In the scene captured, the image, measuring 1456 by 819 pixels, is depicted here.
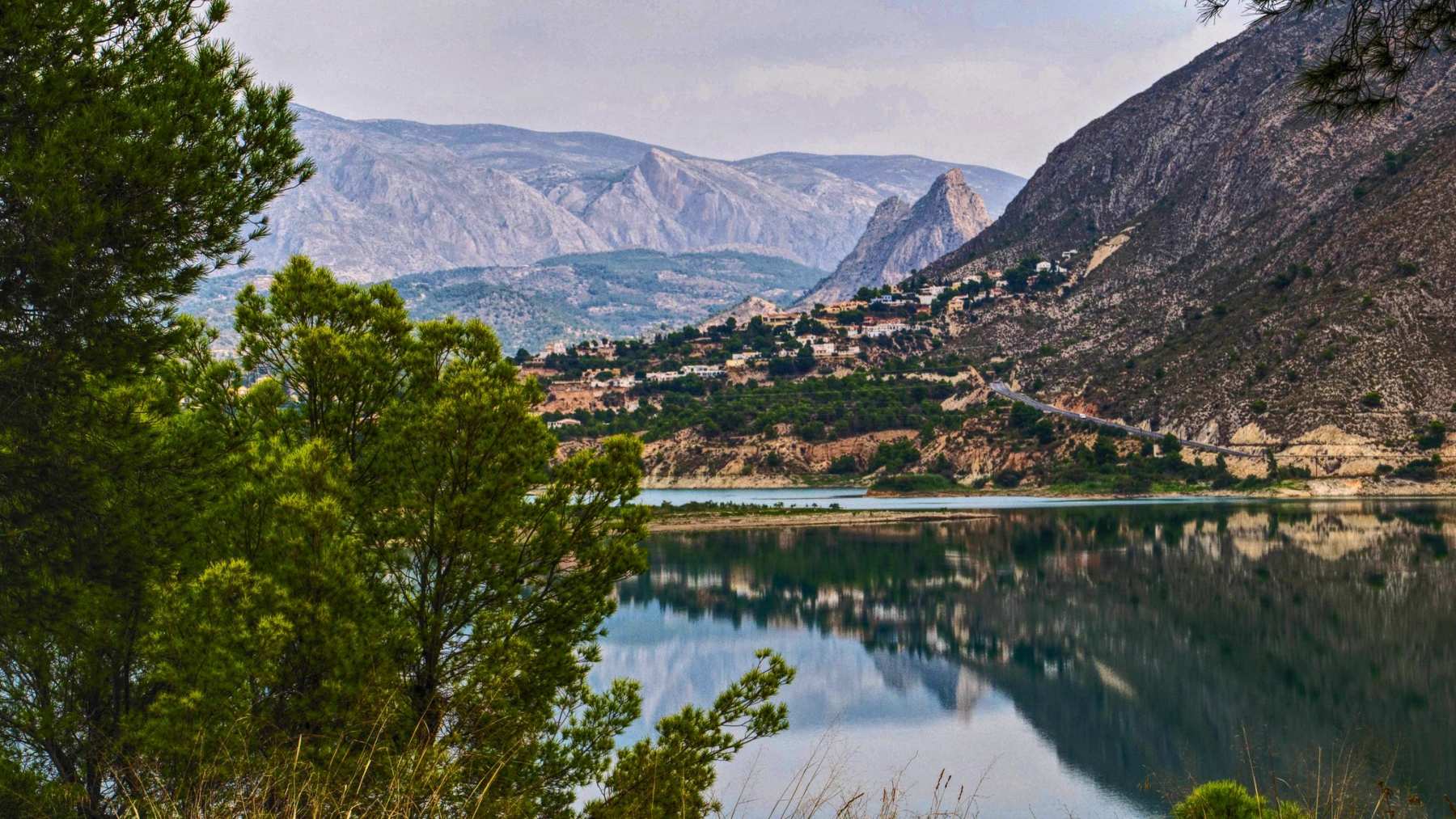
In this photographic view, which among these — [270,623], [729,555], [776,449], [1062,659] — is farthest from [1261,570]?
[776,449]

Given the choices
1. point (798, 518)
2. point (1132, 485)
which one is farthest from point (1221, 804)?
point (1132, 485)

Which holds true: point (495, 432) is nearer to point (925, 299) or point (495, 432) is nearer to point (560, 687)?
point (560, 687)

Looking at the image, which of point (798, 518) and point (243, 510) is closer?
point (243, 510)

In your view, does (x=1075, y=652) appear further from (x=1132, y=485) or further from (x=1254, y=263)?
(x=1254, y=263)

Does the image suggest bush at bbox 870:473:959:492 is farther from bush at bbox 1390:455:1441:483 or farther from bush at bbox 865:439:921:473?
bush at bbox 1390:455:1441:483

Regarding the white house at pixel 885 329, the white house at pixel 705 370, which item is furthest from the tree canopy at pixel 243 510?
the white house at pixel 885 329

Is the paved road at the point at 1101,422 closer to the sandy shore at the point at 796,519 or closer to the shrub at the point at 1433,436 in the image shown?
the shrub at the point at 1433,436
